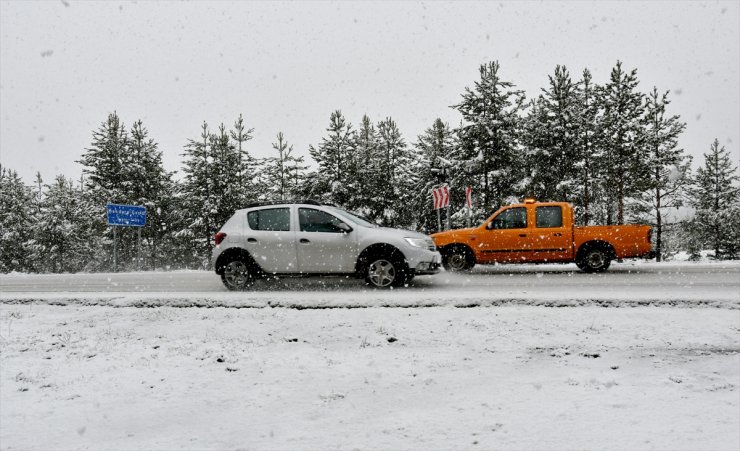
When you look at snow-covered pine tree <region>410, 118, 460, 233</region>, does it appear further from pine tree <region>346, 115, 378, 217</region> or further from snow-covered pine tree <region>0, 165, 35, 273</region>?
snow-covered pine tree <region>0, 165, 35, 273</region>

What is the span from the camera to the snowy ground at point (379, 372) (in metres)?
4.36

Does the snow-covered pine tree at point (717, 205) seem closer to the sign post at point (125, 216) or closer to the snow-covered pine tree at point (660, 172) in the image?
the snow-covered pine tree at point (660, 172)

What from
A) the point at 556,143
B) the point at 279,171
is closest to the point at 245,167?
the point at 279,171

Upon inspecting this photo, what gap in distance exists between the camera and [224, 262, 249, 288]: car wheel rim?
10.6 metres

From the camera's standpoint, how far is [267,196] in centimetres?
4122

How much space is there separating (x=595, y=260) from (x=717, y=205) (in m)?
36.1

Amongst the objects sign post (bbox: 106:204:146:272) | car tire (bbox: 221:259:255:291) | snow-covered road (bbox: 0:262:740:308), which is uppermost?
sign post (bbox: 106:204:146:272)

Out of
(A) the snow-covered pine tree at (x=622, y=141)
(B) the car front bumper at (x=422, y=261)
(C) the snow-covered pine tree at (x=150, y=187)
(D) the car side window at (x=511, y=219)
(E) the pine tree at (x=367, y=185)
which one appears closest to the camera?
(B) the car front bumper at (x=422, y=261)

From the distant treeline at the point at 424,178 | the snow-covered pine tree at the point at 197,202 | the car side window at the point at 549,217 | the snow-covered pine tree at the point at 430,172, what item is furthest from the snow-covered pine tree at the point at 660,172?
the snow-covered pine tree at the point at 197,202

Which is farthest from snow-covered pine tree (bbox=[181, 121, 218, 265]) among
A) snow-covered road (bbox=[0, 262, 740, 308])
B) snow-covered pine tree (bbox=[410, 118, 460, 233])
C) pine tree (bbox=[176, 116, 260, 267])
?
snow-covered road (bbox=[0, 262, 740, 308])

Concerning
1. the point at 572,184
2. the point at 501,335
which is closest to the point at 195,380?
the point at 501,335

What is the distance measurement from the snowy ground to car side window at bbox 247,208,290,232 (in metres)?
1.50

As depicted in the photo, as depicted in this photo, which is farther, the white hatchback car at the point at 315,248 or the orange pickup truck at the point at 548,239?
the orange pickup truck at the point at 548,239

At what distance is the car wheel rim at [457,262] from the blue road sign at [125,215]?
19.2 meters
